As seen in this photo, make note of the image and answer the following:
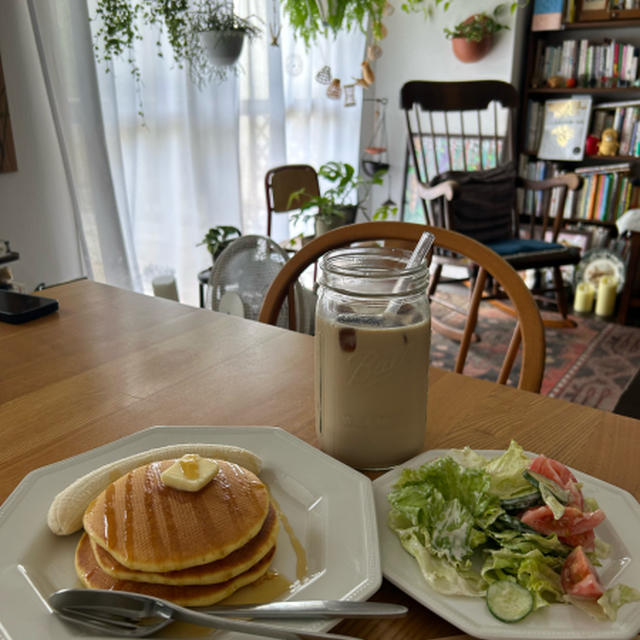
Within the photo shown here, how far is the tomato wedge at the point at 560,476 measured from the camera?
44 cm

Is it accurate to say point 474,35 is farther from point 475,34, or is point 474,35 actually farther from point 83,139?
point 83,139

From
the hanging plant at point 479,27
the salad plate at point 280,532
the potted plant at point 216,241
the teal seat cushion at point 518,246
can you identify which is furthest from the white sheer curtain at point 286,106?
the salad plate at point 280,532

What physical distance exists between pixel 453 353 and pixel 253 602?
2.46 meters

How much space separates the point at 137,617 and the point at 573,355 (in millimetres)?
2706

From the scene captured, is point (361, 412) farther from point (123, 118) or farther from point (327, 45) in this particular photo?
point (327, 45)

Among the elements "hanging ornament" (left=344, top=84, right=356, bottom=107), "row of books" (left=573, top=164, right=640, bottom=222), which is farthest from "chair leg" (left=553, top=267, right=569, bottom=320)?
"hanging ornament" (left=344, top=84, right=356, bottom=107)

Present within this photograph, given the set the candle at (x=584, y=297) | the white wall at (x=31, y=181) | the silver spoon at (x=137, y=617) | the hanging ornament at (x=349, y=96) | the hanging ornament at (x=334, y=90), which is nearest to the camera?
the silver spoon at (x=137, y=617)

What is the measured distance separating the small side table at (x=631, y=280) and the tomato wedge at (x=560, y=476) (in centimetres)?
290

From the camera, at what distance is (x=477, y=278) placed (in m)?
1.00

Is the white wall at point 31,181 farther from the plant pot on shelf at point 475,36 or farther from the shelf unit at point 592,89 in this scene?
the shelf unit at point 592,89

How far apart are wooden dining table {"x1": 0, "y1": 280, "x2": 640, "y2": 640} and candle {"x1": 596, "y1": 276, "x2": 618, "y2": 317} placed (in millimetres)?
2784

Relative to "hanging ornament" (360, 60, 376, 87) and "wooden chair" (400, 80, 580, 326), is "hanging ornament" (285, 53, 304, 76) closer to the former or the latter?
"hanging ornament" (360, 60, 376, 87)

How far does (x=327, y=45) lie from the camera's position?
11.6ft

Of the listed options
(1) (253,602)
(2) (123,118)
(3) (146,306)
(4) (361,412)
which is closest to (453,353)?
(2) (123,118)
